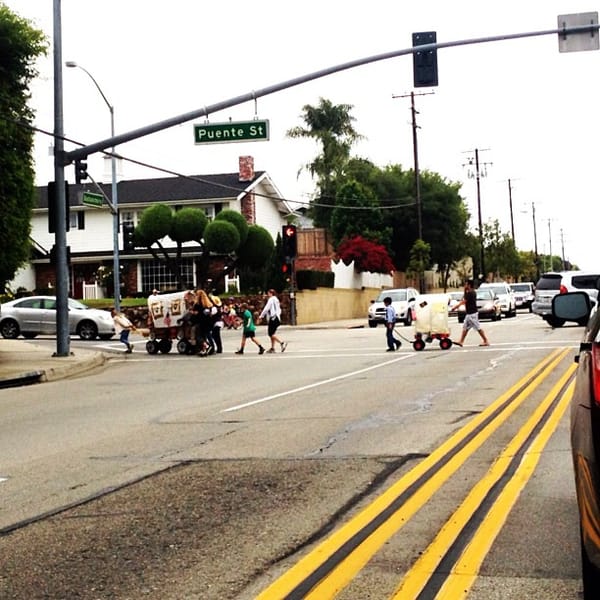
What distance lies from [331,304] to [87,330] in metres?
22.2

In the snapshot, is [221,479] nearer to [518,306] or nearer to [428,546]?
[428,546]

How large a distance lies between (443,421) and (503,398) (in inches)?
85.4

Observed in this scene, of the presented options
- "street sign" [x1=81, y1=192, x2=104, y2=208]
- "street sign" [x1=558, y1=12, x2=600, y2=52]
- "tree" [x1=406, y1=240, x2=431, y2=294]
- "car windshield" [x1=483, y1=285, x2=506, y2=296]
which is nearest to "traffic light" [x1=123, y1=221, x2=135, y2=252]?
"tree" [x1=406, y1=240, x2=431, y2=294]

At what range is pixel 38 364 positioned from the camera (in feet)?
70.1

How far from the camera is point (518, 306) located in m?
62.6

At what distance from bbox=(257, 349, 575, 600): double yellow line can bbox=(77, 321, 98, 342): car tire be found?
24252 millimetres

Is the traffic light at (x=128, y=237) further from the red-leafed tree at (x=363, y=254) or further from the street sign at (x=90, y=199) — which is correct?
the street sign at (x=90, y=199)

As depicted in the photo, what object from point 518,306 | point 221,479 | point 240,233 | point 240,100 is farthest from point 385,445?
point 518,306

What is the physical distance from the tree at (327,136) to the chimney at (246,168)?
13711 mm

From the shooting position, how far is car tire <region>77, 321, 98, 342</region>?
32.8 meters

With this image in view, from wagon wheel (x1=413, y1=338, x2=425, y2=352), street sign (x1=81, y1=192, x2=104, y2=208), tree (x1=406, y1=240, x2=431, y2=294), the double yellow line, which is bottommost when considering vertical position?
the double yellow line

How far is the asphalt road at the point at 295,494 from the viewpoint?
5273mm

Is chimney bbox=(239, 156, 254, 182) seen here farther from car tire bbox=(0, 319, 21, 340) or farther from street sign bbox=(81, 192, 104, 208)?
street sign bbox=(81, 192, 104, 208)

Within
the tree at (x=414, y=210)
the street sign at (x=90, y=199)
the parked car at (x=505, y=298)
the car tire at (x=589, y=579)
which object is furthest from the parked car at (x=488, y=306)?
the car tire at (x=589, y=579)
